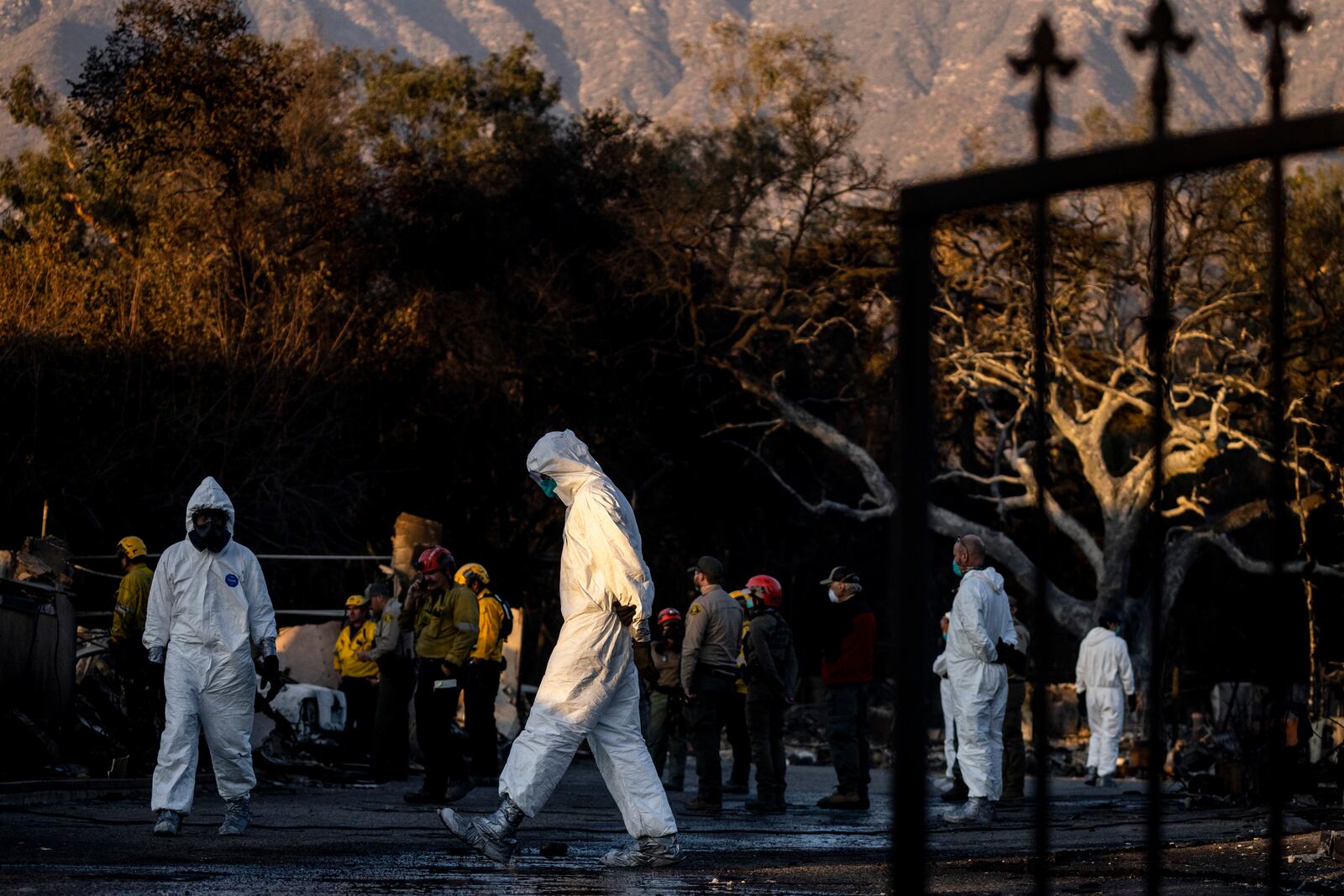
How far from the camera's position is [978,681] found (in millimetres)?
12719

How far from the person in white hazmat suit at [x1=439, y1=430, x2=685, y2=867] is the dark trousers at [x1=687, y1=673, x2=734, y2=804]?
15.2ft

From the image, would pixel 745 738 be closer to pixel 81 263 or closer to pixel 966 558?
pixel 966 558

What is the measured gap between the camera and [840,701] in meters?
14.5

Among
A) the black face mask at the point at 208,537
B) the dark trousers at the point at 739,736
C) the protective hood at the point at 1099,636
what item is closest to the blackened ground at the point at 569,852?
the dark trousers at the point at 739,736

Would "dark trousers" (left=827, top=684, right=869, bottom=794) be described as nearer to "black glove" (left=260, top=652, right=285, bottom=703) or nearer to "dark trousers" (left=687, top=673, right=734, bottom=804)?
"dark trousers" (left=687, top=673, right=734, bottom=804)

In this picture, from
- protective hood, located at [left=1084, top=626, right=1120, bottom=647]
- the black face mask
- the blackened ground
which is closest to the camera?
the blackened ground

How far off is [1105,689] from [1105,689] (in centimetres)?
2

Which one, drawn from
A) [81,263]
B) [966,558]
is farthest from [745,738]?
[81,263]

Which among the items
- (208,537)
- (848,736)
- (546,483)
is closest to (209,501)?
(208,537)

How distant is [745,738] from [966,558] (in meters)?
4.21

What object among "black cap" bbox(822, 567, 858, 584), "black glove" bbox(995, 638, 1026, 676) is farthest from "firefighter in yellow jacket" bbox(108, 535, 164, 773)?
"black glove" bbox(995, 638, 1026, 676)

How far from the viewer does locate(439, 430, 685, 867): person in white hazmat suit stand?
8648 millimetres

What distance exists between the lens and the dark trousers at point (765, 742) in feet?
45.8

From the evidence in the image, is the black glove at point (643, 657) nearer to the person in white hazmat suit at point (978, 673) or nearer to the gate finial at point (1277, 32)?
the person in white hazmat suit at point (978, 673)
